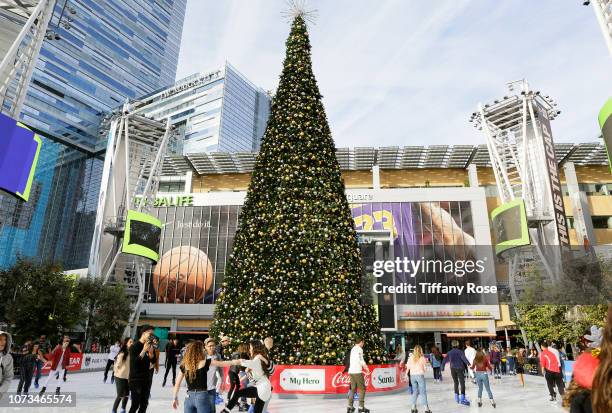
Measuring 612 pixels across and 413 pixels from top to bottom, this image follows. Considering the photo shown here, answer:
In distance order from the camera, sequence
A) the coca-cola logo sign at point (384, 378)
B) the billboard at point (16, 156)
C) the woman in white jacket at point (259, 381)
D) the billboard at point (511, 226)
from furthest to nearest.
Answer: the billboard at point (511, 226) < the billboard at point (16, 156) < the coca-cola logo sign at point (384, 378) < the woman in white jacket at point (259, 381)

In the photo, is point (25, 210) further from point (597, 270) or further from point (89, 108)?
point (597, 270)

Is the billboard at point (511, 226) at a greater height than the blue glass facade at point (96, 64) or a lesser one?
lesser

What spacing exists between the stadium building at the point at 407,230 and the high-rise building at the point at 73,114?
151 ft

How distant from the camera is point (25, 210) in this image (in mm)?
83500

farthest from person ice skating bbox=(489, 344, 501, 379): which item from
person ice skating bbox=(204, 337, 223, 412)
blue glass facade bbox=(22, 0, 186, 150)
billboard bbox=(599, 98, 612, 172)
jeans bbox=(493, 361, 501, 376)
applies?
blue glass facade bbox=(22, 0, 186, 150)

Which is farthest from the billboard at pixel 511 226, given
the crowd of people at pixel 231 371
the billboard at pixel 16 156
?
the billboard at pixel 16 156

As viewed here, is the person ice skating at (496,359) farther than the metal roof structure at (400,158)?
No

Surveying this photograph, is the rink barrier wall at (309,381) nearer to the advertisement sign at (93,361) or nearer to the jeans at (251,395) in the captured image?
the jeans at (251,395)

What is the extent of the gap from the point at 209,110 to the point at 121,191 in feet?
196

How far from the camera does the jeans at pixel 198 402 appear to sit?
484 cm

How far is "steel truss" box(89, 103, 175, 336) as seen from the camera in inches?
1406

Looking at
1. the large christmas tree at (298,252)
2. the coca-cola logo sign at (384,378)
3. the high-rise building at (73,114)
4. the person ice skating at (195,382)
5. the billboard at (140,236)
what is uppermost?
the high-rise building at (73,114)

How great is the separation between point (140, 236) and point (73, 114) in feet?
245
